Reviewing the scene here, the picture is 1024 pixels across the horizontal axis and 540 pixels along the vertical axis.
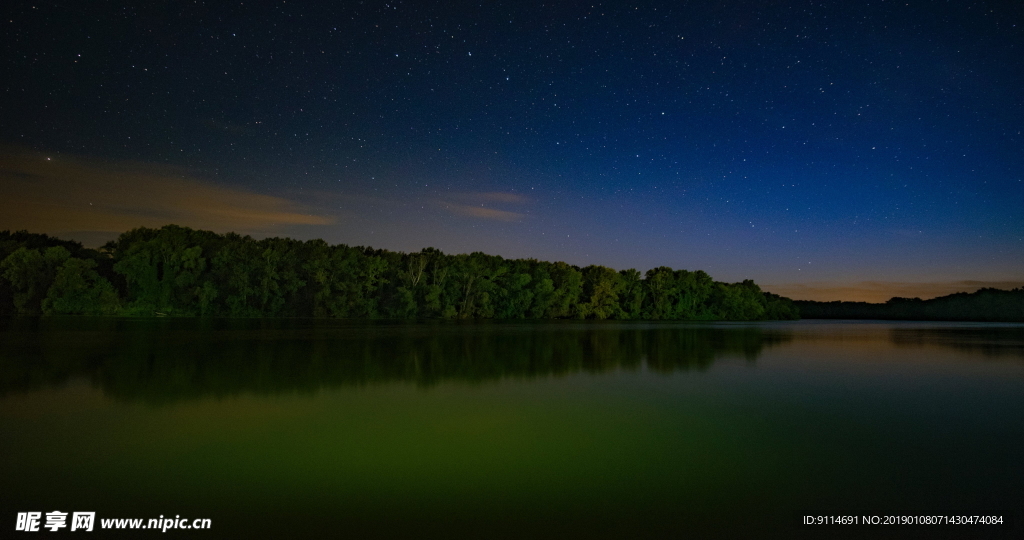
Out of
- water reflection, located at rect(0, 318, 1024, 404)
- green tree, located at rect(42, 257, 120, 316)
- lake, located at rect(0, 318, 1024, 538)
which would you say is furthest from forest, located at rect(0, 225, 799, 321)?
lake, located at rect(0, 318, 1024, 538)

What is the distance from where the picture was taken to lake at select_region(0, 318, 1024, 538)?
16.9 feet

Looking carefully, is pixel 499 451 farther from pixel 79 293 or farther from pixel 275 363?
pixel 79 293

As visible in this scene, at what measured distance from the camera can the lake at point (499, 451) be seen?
5.16m

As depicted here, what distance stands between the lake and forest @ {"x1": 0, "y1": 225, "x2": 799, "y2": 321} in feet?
194

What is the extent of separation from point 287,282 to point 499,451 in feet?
240

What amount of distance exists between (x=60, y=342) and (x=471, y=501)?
24495 mm

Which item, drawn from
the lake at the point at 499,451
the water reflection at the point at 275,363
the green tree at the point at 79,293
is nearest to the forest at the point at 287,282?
the green tree at the point at 79,293

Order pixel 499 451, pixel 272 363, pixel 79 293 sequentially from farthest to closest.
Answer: pixel 79 293 < pixel 272 363 < pixel 499 451

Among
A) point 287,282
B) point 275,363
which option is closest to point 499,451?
point 275,363

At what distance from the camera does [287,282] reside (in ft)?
243

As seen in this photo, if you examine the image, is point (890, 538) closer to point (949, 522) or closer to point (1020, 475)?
point (949, 522)

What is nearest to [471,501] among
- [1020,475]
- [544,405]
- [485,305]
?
[544,405]

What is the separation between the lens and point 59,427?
829cm

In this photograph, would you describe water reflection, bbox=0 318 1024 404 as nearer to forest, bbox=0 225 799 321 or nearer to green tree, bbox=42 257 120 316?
green tree, bbox=42 257 120 316
